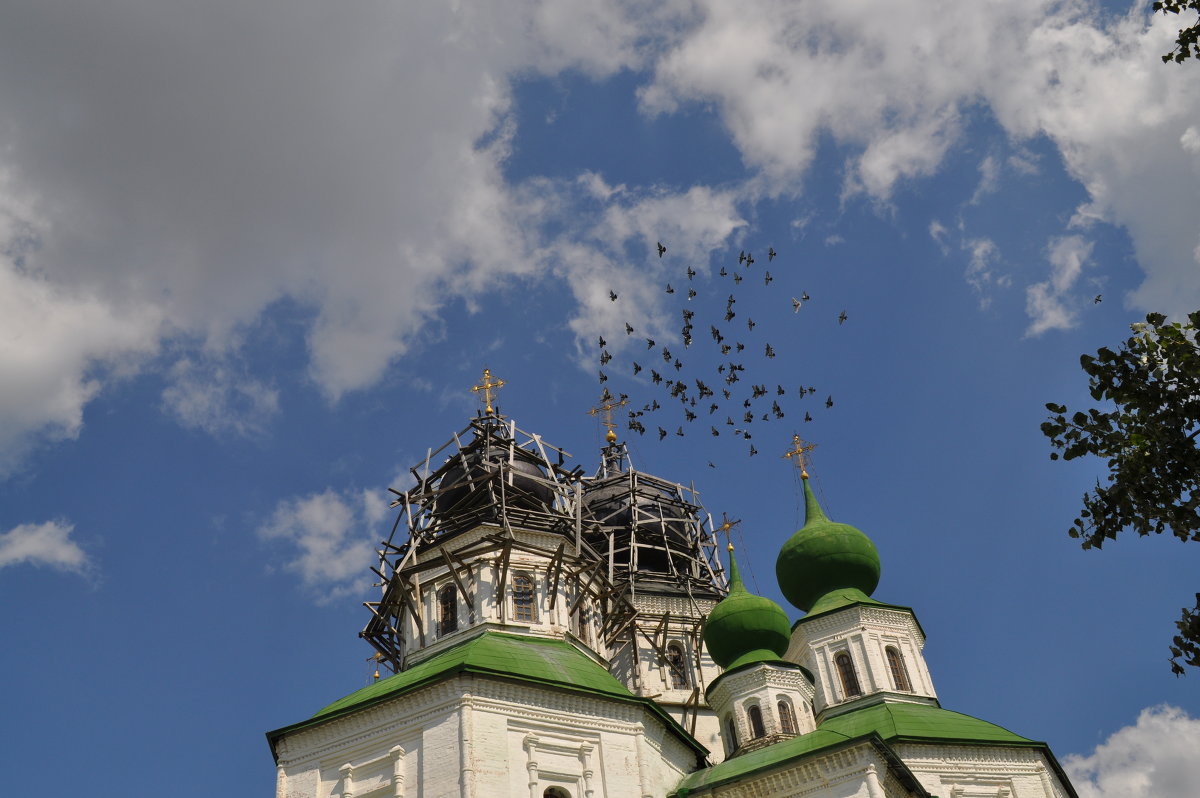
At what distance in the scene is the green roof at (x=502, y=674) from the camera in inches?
734

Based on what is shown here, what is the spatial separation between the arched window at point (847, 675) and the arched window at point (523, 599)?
659 centimetres

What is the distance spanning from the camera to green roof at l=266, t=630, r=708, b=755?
1866cm

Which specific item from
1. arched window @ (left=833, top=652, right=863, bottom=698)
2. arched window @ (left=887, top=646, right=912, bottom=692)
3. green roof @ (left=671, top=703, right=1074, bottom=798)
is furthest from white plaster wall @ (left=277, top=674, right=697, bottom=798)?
arched window @ (left=887, top=646, right=912, bottom=692)

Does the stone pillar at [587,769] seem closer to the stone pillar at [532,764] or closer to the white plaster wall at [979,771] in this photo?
the stone pillar at [532,764]

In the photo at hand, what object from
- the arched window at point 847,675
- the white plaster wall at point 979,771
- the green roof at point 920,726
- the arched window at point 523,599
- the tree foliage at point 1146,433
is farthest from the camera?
the arched window at point 847,675

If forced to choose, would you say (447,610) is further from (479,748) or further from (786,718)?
(786,718)

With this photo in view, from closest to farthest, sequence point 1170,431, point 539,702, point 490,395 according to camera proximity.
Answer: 1. point 1170,431
2. point 539,702
3. point 490,395

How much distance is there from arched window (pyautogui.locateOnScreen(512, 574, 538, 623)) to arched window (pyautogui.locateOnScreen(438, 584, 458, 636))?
1.25m

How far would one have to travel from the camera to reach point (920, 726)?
2114 centimetres

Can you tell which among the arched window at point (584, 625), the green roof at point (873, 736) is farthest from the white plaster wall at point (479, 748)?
the arched window at point (584, 625)

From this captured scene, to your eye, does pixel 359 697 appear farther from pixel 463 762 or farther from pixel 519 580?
pixel 519 580

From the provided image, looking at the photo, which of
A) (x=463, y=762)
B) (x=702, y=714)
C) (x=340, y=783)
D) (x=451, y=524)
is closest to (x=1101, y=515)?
(x=463, y=762)

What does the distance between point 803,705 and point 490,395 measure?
1223 cm

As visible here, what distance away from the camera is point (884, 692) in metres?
23.3
